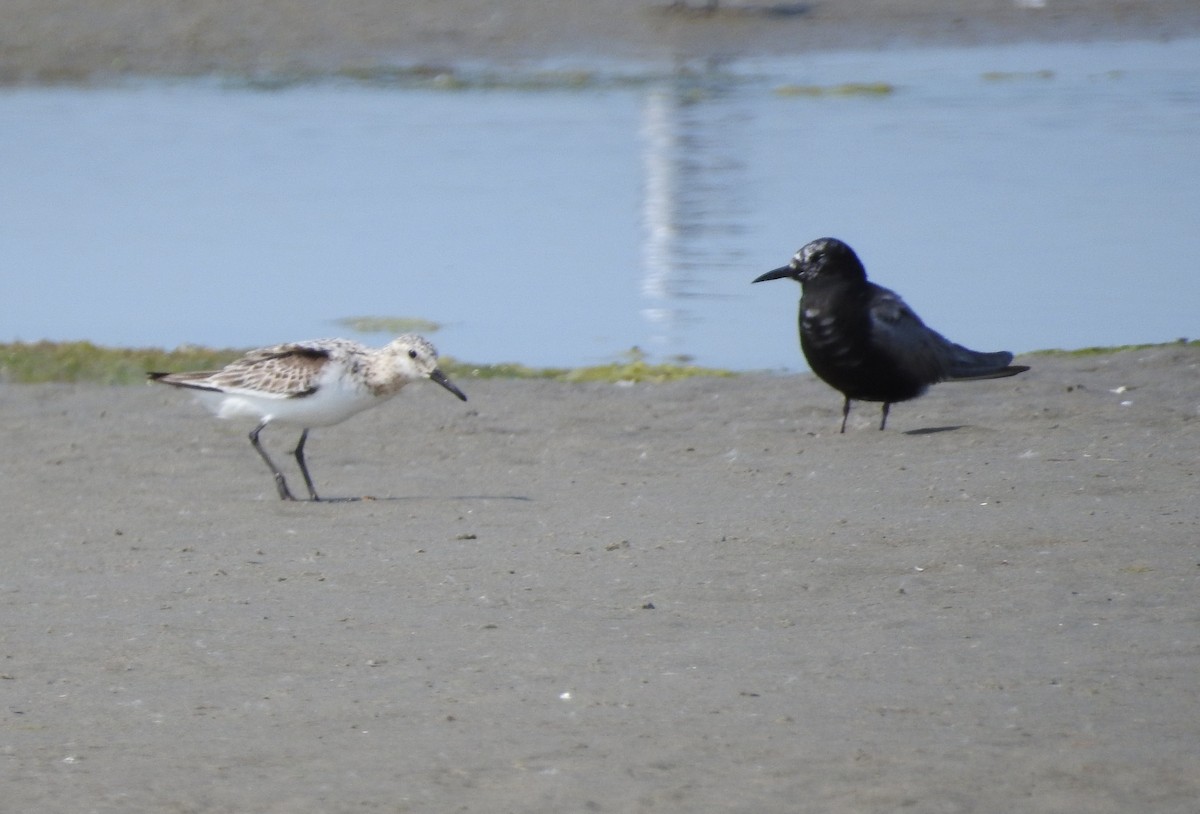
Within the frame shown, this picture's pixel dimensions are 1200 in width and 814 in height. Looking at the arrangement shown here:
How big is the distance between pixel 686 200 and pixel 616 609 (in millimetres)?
10891

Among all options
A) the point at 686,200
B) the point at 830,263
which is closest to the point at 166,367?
the point at 830,263

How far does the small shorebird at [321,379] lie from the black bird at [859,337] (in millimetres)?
2196

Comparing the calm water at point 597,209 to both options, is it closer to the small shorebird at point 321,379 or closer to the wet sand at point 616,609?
the wet sand at point 616,609

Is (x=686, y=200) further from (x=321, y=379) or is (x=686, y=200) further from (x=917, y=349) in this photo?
(x=321, y=379)

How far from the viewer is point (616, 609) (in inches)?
272

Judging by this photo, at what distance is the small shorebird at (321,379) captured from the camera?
344 inches

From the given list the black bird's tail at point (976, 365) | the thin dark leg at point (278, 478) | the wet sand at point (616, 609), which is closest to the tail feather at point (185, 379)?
the thin dark leg at point (278, 478)

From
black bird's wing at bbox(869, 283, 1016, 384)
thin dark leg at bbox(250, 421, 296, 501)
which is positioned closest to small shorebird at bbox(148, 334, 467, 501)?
thin dark leg at bbox(250, 421, 296, 501)

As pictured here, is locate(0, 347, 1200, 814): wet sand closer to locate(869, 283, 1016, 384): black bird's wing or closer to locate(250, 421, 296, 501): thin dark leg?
locate(250, 421, 296, 501): thin dark leg

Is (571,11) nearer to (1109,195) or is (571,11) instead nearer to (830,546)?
(1109,195)

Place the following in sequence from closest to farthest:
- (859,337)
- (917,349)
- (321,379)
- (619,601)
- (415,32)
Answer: (619,601)
(321,379)
(859,337)
(917,349)
(415,32)

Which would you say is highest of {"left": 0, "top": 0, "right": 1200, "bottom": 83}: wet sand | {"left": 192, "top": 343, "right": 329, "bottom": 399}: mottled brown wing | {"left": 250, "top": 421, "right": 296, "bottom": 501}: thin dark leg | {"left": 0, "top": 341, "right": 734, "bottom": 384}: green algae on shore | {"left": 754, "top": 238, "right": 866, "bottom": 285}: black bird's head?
{"left": 0, "top": 0, "right": 1200, "bottom": 83}: wet sand

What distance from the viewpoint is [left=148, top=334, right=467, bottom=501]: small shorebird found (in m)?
8.73

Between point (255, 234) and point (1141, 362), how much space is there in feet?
26.7
